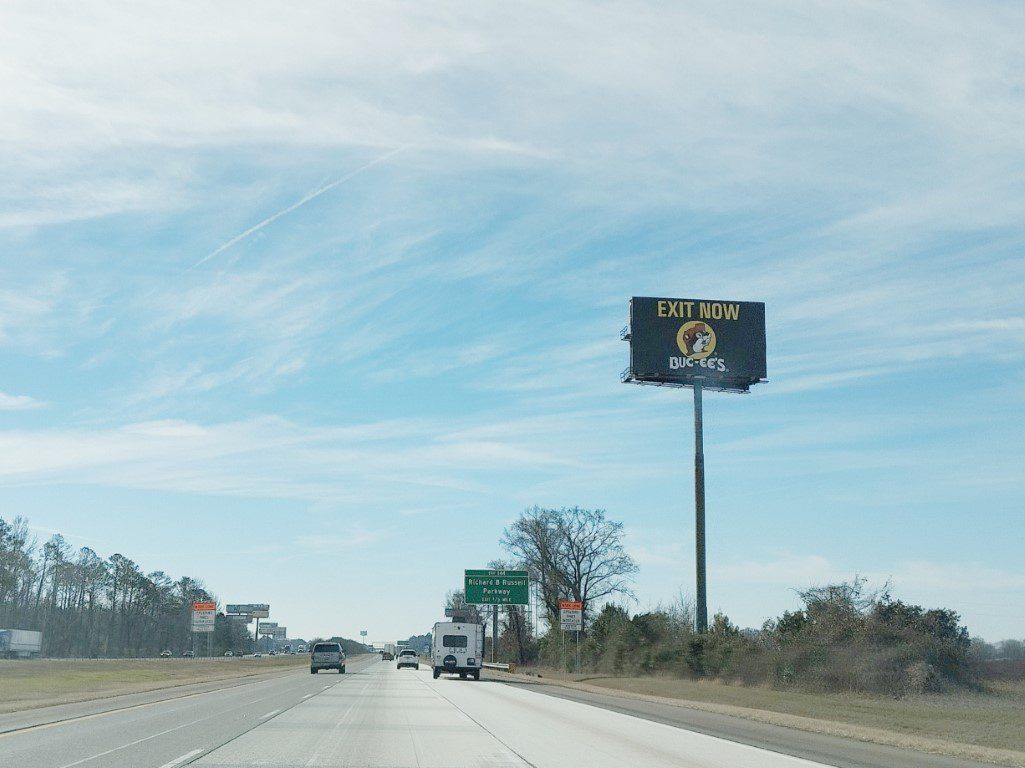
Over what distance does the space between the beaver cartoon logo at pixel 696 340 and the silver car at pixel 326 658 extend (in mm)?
31631

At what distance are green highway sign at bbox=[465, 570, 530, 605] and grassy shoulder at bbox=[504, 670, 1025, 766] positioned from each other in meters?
28.4

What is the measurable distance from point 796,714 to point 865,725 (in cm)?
434

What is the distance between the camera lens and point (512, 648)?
104625 mm

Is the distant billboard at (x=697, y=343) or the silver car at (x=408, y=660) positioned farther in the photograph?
the silver car at (x=408, y=660)

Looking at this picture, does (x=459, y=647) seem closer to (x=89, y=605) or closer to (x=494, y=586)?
(x=494, y=586)

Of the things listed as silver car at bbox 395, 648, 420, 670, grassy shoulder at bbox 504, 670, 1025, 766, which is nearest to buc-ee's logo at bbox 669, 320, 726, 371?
grassy shoulder at bbox 504, 670, 1025, 766

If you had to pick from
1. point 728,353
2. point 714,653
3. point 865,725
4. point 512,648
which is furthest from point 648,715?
point 512,648

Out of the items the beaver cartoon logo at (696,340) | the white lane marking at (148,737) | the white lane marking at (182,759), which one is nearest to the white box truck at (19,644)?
the beaver cartoon logo at (696,340)

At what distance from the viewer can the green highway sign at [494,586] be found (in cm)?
7175

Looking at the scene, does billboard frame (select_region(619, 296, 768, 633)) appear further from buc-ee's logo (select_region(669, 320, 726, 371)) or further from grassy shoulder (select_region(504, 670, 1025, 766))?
grassy shoulder (select_region(504, 670, 1025, 766))

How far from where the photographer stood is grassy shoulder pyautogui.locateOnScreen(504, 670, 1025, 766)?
1908 centimetres

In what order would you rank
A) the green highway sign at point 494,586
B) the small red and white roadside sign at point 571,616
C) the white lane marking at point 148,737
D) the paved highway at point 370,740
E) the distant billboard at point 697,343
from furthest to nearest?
the green highway sign at point 494,586, the distant billboard at point 697,343, the small red and white roadside sign at point 571,616, the paved highway at point 370,740, the white lane marking at point 148,737

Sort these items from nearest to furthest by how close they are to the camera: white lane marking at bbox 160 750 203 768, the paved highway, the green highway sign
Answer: white lane marking at bbox 160 750 203 768 → the paved highway → the green highway sign

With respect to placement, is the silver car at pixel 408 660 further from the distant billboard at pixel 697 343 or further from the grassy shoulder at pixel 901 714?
the grassy shoulder at pixel 901 714
